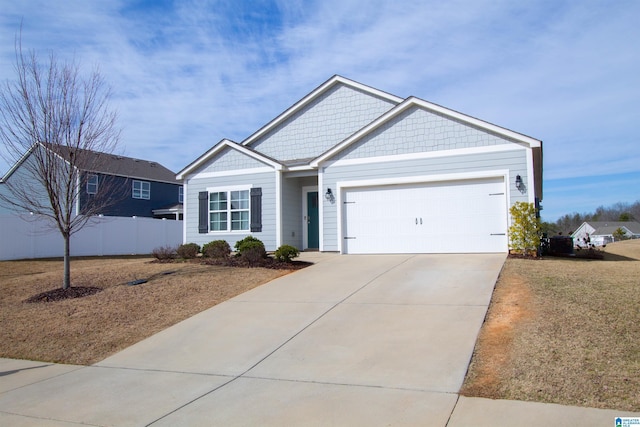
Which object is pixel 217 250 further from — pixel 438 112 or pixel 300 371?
pixel 300 371

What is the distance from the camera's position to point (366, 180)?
15.2 m

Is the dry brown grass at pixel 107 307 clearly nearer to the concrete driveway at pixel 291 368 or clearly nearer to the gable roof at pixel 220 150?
the concrete driveway at pixel 291 368

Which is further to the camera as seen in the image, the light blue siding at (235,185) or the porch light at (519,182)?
the light blue siding at (235,185)

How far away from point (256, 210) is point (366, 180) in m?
4.29

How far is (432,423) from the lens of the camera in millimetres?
4340

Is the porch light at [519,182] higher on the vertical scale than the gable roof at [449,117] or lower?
lower

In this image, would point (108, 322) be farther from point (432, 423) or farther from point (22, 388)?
point (432, 423)

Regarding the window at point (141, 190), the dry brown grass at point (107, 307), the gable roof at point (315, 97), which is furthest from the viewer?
the window at point (141, 190)

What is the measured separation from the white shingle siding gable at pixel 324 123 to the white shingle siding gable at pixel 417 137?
325 centimetres

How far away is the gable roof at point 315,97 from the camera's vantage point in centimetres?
1823

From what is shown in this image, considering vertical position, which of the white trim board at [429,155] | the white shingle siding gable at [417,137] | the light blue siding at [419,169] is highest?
the white shingle siding gable at [417,137]

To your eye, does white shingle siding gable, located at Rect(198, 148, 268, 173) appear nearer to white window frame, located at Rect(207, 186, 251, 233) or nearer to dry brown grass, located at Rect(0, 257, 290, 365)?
white window frame, located at Rect(207, 186, 251, 233)

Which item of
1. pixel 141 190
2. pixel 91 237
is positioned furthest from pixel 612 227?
pixel 91 237

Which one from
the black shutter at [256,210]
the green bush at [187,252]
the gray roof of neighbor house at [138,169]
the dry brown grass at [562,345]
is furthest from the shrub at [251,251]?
the gray roof of neighbor house at [138,169]
